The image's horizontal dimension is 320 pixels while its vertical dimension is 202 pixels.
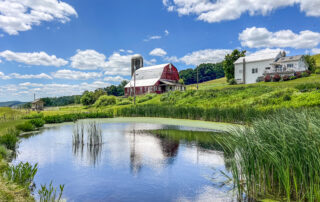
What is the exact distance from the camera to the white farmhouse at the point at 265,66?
39.4 meters

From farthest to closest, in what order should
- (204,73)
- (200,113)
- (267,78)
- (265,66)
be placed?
(204,73), (265,66), (267,78), (200,113)

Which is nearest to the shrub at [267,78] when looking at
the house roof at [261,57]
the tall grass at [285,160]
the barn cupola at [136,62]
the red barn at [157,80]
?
the house roof at [261,57]

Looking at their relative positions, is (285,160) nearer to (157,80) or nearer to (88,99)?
(157,80)

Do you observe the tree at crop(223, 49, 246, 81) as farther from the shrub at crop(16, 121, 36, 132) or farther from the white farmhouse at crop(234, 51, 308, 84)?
the shrub at crop(16, 121, 36, 132)

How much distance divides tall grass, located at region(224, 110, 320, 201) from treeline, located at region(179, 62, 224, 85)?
3411 inches

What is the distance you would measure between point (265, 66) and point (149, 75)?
81.2 feet

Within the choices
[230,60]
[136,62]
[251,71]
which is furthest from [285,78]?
[136,62]

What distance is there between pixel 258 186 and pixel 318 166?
169 cm

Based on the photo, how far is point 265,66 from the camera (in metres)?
42.7

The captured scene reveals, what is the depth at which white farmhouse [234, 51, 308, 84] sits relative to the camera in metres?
39.4

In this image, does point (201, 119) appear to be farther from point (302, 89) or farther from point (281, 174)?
point (281, 174)

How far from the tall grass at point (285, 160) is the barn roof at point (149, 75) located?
1722 inches

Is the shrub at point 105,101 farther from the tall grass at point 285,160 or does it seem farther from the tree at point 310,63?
the tall grass at point 285,160

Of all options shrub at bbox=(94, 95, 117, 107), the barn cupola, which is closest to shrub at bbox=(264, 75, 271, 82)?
shrub at bbox=(94, 95, 117, 107)
